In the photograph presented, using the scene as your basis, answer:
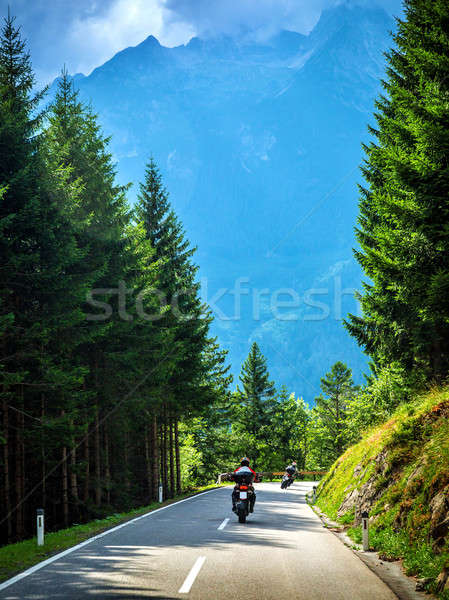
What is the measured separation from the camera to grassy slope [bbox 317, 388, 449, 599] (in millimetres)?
8289

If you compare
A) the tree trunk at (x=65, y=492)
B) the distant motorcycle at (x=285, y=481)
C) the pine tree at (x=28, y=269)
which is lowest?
the distant motorcycle at (x=285, y=481)

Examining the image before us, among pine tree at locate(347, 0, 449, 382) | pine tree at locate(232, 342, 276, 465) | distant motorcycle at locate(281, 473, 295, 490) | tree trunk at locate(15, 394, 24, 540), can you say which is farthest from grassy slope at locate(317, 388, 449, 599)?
pine tree at locate(232, 342, 276, 465)

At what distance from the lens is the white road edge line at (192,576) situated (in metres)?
6.69

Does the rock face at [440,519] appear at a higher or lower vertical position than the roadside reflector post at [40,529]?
higher

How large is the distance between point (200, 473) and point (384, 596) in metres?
48.3

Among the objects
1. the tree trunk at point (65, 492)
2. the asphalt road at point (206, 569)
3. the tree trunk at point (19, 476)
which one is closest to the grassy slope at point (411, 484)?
the asphalt road at point (206, 569)

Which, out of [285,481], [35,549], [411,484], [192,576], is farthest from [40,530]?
[285,481]

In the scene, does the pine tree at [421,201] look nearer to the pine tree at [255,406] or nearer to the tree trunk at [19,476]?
the tree trunk at [19,476]

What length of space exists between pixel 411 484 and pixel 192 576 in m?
4.93

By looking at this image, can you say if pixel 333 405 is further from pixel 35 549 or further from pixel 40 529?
pixel 35 549

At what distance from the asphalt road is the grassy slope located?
30.7 inches

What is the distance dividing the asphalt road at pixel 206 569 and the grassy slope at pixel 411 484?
779 millimetres

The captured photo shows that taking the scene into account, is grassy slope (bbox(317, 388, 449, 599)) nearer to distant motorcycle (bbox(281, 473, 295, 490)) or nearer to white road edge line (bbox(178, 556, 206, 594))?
white road edge line (bbox(178, 556, 206, 594))

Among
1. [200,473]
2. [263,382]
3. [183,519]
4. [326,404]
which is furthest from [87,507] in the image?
[326,404]
